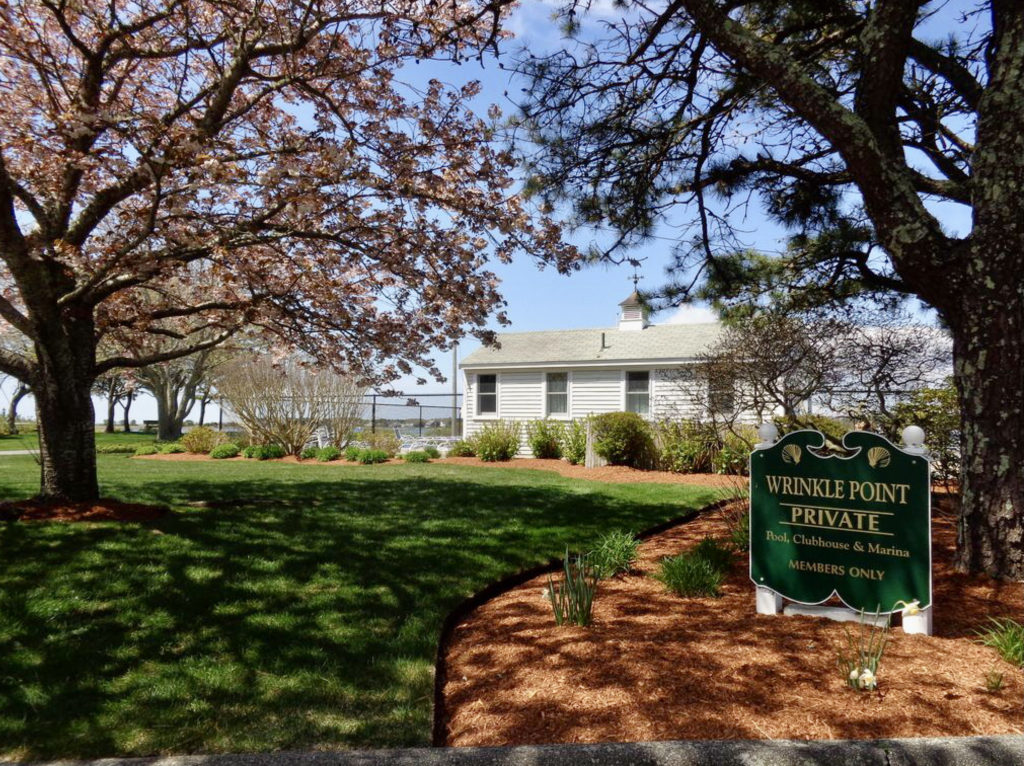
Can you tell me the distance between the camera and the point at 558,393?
19.7 metres

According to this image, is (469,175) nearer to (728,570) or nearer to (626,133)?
(626,133)

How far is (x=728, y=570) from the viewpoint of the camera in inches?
199

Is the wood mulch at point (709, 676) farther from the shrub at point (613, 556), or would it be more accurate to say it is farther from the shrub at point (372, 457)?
the shrub at point (372, 457)

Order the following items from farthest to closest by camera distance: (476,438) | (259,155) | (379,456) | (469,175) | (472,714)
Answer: (476,438) → (379,456) → (469,175) → (259,155) → (472,714)

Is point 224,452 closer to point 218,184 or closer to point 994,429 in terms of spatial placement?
point 218,184

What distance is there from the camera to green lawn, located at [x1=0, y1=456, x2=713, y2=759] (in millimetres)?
2902

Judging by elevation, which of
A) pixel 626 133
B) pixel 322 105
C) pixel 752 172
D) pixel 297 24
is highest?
pixel 297 24

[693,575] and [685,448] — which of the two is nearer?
[693,575]

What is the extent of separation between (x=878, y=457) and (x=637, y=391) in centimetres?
1486

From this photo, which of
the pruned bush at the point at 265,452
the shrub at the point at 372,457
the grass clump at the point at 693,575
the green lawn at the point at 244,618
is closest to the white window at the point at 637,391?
the shrub at the point at 372,457

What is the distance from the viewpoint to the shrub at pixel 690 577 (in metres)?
4.52

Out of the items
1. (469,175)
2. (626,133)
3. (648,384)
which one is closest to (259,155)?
(469,175)

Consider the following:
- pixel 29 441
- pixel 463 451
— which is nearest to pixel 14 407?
pixel 29 441

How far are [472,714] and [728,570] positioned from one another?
9.06ft
